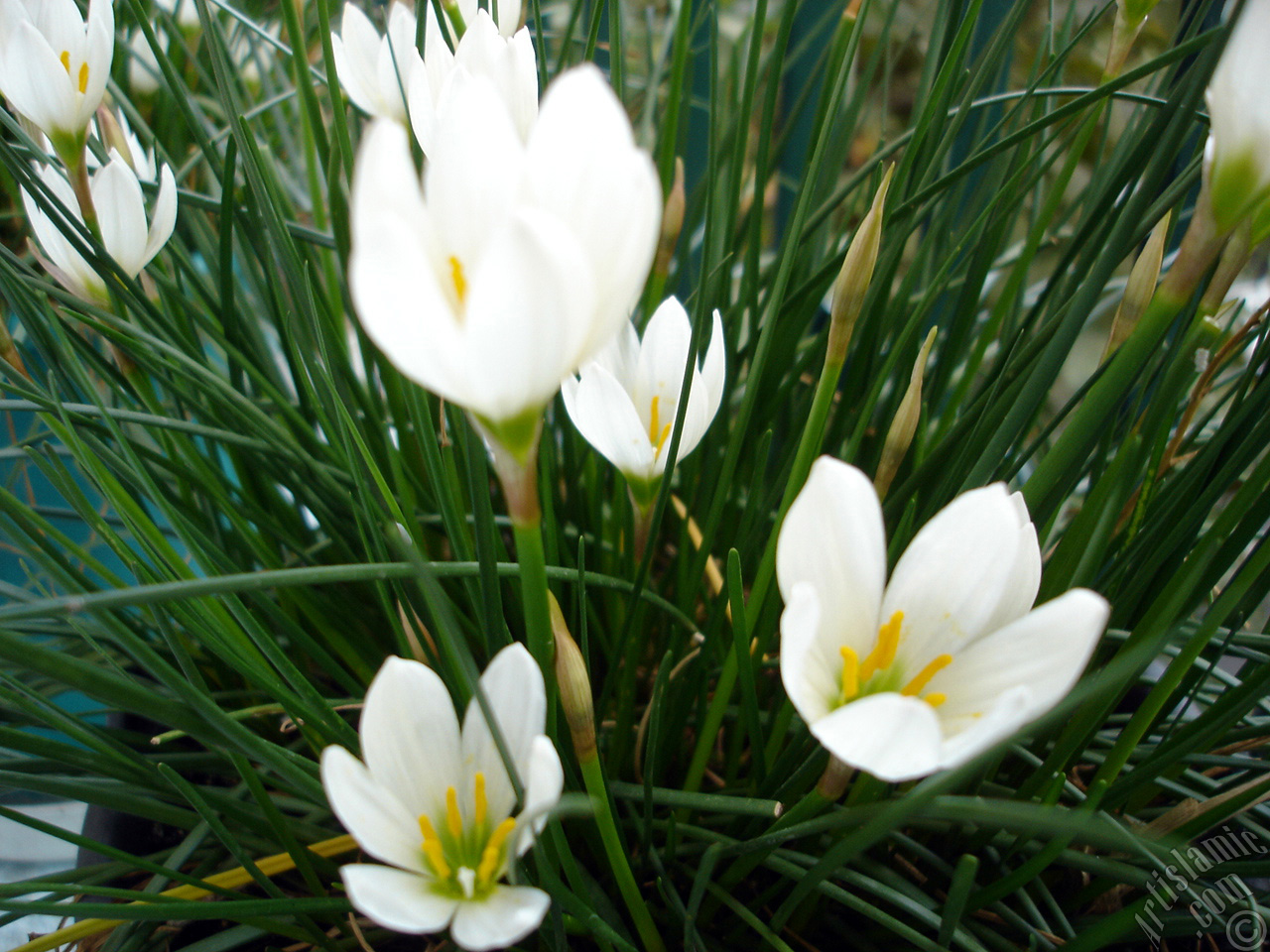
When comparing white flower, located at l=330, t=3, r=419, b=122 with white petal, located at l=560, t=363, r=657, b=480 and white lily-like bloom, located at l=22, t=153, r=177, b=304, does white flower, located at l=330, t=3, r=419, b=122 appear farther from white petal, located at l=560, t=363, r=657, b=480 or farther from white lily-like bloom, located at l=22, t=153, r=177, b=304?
white petal, located at l=560, t=363, r=657, b=480

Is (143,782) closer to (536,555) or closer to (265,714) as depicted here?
(265,714)

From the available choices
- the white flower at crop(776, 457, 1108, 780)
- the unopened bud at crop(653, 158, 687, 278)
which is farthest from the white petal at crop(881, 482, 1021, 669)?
the unopened bud at crop(653, 158, 687, 278)

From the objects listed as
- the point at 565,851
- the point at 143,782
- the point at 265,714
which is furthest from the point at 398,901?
the point at 265,714

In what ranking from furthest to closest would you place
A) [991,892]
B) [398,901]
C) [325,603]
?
[325,603]
[991,892]
[398,901]

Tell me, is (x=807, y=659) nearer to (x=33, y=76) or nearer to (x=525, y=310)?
(x=525, y=310)

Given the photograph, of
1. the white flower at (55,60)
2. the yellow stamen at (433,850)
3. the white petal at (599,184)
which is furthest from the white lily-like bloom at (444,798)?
the white flower at (55,60)
